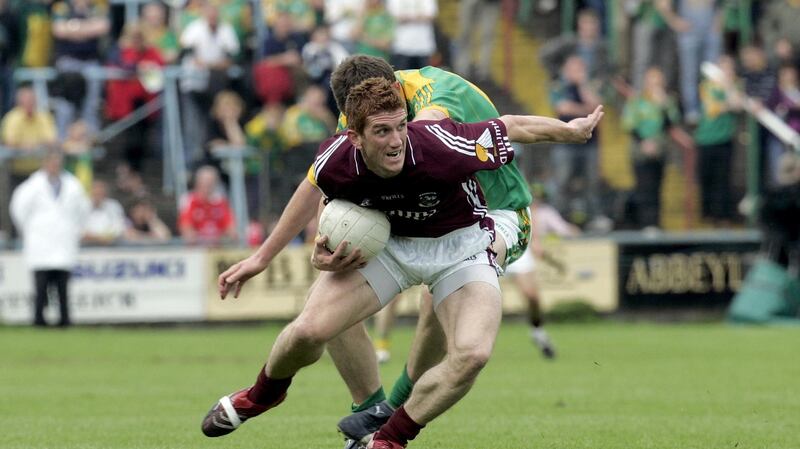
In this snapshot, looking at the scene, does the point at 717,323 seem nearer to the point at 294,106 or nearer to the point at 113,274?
the point at 294,106

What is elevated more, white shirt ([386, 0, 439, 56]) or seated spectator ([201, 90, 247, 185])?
white shirt ([386, 0, 439, 56])

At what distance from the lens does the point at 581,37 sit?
20734mm

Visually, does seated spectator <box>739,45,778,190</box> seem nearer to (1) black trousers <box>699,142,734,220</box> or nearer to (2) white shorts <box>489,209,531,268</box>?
(1) black trousers <box>699,142,734,220</box>

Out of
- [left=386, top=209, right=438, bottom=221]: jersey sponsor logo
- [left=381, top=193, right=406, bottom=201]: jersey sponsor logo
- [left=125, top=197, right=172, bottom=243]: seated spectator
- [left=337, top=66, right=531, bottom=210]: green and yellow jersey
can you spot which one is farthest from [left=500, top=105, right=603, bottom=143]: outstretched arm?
[left=125, top=197, right=172, bottom=243]: seated spectator

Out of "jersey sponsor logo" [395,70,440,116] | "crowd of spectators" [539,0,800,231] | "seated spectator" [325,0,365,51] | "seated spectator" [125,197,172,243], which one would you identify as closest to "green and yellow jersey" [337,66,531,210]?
"jersey sponsor logo" [395,70,440,116]

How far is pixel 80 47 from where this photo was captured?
20.6 m

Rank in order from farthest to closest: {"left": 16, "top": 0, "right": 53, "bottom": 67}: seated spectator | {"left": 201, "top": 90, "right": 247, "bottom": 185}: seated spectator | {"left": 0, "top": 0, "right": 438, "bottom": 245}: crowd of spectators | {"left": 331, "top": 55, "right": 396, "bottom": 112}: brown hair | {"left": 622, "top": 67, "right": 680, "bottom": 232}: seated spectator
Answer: {"left": 16, "top": 0, "right": 53, "bottom": 67}: seated spectator, {"left": 622, "top": 67, "right": 680, "bottom": 232}: seated spectator, {"left": 201, "top": 90, "right": 247, "bottom": 185}: seated spectator, {"left": 0, "top": 0, "right": 438, "bottom": 245}: crowd of spectators, {"left": 331, "top": 55, "right": 396, "bottom": 112}: brown hair

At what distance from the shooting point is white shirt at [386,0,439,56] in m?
20.0

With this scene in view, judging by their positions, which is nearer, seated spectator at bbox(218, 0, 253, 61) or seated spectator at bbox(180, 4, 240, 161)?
seated spectator at bbox(180, 4, 240, 161)

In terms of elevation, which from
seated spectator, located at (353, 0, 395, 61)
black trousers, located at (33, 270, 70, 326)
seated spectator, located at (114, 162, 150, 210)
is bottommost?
black trousers, located at (33, 270, 70, 326)

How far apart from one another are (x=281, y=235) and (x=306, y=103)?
41.7 ft

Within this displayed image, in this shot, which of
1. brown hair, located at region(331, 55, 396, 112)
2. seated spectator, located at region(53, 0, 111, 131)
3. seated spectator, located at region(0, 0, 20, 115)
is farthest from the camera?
seated spectator, located at region(0, 0, 20, 115)

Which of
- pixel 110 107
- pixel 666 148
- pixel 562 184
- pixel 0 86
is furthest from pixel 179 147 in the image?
pixel 666 148

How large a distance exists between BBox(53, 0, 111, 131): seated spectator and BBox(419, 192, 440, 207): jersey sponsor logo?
46.1 feet
